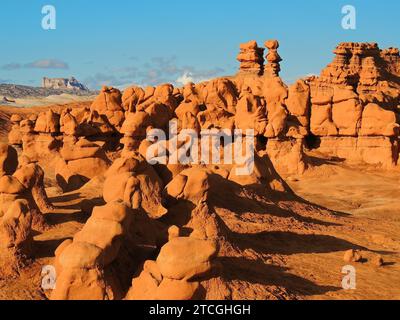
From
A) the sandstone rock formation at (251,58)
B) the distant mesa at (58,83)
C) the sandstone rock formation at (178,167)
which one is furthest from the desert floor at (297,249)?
the distant mesa at (58,83)

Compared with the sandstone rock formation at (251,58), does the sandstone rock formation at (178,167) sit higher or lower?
lower

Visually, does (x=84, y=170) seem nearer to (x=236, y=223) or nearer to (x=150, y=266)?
(x=236, y=223)

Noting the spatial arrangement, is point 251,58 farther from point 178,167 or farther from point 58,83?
point 58,83

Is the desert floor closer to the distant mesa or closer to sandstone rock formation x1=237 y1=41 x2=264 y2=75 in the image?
sandstone rock formation x1=237 y1=41 x2=264 y2=75

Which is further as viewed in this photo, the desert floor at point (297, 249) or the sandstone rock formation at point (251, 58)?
the sandstone rock formation at point (251, 58)

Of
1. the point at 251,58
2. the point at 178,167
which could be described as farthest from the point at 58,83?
the point at 178,167

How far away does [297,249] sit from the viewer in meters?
12.9

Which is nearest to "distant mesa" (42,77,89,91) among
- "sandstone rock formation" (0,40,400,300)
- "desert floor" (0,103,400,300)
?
"sandstone rock formation" (0,40,400,300)

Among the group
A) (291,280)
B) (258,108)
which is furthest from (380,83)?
(291,280)

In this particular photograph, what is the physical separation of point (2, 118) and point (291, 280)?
3662cm

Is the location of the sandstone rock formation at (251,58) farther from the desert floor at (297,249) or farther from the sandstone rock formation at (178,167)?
the desert floor at (297,249)

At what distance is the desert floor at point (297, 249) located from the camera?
940cm

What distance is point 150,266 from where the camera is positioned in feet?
27.7

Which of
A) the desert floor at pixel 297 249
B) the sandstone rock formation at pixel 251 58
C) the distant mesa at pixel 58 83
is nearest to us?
the desert floor at pixel 297 249
